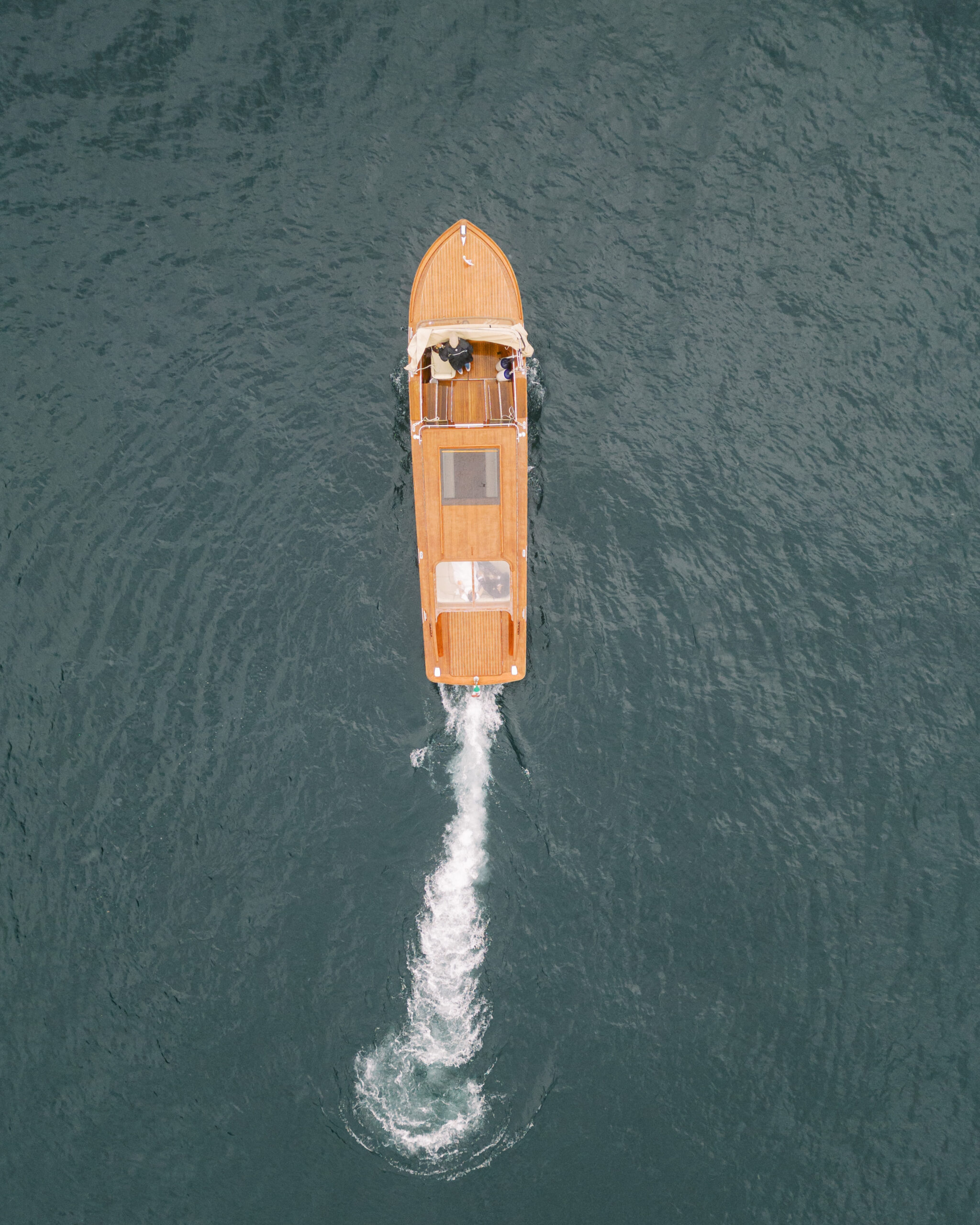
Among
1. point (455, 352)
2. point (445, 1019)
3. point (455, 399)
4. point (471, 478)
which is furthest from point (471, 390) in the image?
point (445, 1019)

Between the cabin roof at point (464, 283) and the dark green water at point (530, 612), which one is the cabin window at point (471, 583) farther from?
the cabin roof at point (464, 283)

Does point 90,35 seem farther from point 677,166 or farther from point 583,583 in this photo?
point 583,583

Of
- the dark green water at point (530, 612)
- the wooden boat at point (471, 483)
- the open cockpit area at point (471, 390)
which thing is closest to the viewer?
the dark green water at point (530, 612)

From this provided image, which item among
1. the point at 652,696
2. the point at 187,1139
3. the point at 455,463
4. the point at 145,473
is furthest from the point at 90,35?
the point at 187,1139

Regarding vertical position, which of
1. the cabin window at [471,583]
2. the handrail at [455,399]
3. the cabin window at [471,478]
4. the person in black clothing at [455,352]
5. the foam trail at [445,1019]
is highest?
the person in black clothing at [455,352]

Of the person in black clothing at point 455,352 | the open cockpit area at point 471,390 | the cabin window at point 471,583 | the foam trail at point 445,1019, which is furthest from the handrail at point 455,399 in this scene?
the foam trail at point 445,1019

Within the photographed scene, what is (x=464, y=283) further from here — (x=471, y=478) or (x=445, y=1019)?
(x=445, y=1019)
